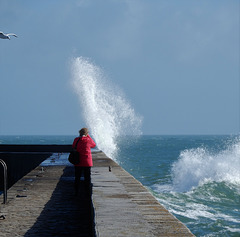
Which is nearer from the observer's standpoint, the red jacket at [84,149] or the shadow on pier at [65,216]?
the shadow on pier at [65,216]

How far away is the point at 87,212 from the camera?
6.16 m

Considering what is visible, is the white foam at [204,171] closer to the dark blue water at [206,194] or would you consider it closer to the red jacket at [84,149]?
the dark blue water at [206,194]

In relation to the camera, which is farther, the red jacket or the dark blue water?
the dark blue water

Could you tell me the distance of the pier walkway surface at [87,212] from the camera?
4.03m

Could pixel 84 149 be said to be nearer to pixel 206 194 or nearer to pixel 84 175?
pixel 84 175

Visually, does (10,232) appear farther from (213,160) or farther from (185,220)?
(213,160)

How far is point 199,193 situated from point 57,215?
15.2m

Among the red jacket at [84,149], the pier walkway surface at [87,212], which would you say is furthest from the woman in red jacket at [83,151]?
the pier walkway surface at [87,212]

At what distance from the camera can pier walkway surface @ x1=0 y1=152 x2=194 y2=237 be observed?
13.2ft

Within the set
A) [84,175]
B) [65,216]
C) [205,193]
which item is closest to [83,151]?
[84,175]

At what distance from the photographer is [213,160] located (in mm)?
29781

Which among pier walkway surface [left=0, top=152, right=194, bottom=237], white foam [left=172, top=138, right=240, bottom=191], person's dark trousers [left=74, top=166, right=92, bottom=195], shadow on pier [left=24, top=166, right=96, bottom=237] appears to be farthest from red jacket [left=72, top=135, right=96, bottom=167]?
white foam [left=172, top=138, right=240, bottom=191]

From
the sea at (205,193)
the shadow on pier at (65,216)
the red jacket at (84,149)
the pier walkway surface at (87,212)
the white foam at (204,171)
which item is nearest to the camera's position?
the pier walkway surface at (87,212)

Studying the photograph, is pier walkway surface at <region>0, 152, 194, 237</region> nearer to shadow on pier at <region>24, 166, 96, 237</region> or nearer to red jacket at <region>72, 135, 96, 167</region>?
shadow on pier at <region>24, 166, 96, 237</region>
